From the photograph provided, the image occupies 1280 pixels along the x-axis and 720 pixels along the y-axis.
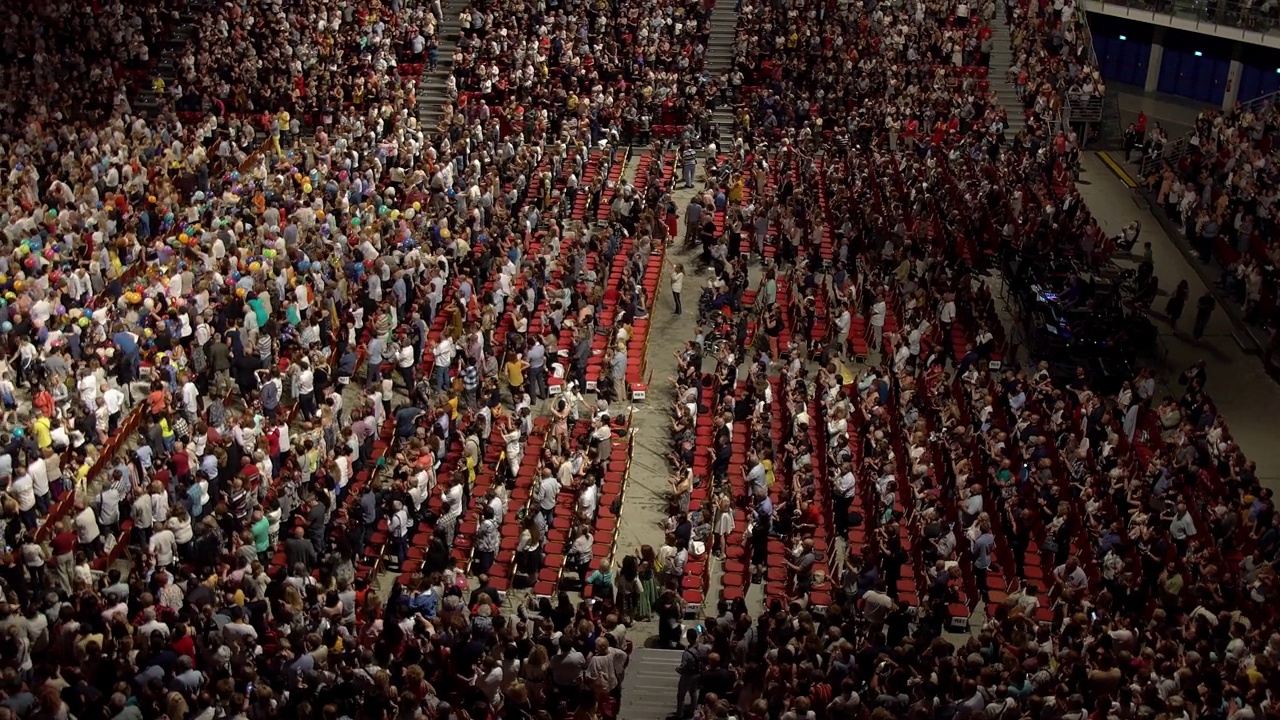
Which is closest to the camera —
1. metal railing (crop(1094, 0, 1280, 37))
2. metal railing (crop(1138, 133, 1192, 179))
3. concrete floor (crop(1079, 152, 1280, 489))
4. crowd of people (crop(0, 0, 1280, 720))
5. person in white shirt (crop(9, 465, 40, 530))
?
crowd of people (crop(0, 0, 1280, 720))

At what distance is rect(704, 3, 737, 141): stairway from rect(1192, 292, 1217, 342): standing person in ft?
44.6

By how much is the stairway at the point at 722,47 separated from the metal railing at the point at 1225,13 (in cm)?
1175

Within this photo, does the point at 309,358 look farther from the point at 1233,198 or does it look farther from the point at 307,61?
the point at 1233,198

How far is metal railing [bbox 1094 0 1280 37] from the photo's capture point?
3891cm

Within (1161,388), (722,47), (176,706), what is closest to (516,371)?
(176,706)

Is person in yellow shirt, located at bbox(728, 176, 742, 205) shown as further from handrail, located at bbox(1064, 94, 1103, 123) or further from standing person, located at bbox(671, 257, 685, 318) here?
handrail, located at bbox(1064, 94, 1103, 123)

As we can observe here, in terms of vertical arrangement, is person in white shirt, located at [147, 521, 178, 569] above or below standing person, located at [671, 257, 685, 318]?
below

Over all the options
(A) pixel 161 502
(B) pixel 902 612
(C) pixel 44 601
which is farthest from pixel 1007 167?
(C) pixel 44 601

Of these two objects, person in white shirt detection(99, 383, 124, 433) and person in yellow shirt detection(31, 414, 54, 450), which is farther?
person in white shirt detection(99, 383, 124, 433)

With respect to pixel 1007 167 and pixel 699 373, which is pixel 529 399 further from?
pixel 1007 167

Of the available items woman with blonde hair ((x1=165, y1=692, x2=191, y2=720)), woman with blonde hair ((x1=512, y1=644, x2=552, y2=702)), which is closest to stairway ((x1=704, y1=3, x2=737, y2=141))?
woman with blonde hair ((x1=512, y1=644, x2=552, y2=702))

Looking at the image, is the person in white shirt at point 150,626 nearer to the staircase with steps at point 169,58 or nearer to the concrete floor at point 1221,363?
the concrete floor at point 1221,363

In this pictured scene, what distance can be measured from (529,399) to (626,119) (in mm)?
14967

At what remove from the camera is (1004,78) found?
38.8 metres
